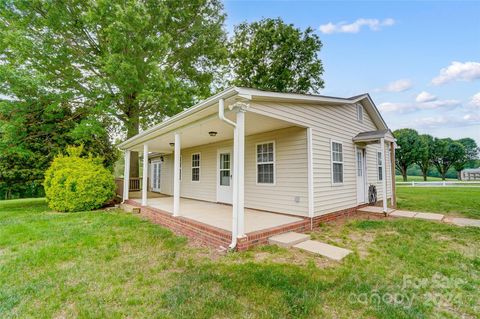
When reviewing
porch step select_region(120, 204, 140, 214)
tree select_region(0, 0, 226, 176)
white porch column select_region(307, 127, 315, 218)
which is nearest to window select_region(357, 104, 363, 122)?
white porch column select_region(307, 127, 315, 218)

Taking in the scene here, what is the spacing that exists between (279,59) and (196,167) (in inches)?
510

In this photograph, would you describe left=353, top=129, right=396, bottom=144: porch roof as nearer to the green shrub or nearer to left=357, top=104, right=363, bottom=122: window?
left=357, top=104, right=363, bottom=122: window

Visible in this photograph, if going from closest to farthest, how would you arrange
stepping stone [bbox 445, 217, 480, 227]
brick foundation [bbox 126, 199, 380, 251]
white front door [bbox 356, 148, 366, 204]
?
brick foundation [bbox 126, 199, 380, 251]
stepping stone [bbox 445, 217, 480, 227]
white front door [bbox 356, 148, 366, 204]

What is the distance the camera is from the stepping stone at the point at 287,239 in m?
4.31

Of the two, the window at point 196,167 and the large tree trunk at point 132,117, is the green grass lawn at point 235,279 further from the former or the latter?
the large tree trunk at point 132,117

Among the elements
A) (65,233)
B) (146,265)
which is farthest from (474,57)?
(65,233)

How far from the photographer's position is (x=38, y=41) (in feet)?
31.2

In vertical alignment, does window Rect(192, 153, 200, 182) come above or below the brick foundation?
above

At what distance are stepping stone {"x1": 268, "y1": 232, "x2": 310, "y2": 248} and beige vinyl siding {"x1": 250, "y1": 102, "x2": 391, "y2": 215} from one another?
1375 mm

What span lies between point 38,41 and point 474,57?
18.2 meters

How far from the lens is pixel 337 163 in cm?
696

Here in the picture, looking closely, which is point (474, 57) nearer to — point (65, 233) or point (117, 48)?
point (117, 48)

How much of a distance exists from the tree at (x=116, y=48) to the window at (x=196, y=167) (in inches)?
110

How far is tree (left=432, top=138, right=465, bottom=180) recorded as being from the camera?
108 feet
